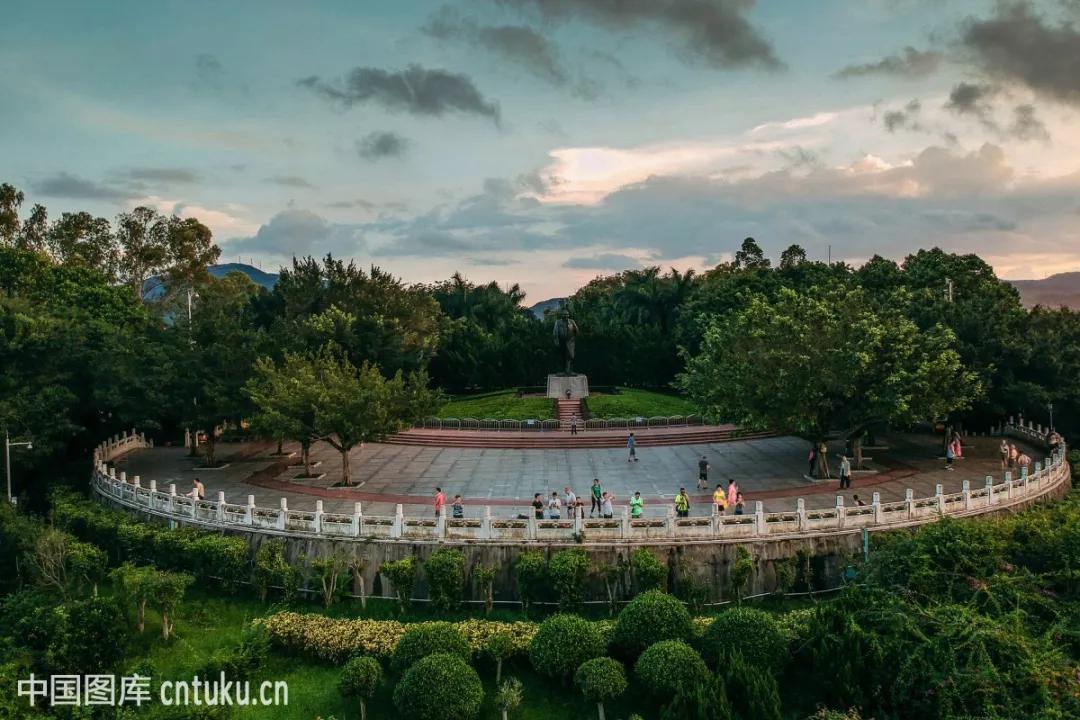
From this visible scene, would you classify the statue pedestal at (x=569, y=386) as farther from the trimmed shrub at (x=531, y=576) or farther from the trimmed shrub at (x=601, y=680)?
the trimmed shrub at (x=601, y=680)

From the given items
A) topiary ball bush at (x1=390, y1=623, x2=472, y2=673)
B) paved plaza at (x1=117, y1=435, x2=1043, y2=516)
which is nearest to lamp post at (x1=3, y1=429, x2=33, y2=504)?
paved plaza at (x1=117, y1=435, x2=1043, y2=516)

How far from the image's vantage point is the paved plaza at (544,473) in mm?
26234

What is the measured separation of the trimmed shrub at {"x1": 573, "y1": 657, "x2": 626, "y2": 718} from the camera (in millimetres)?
15539

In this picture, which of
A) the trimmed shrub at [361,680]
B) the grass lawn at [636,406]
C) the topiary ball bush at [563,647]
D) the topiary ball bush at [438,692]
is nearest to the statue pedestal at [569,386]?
the grass lawn at [636,406]

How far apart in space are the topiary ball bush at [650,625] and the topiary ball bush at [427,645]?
10.9ft

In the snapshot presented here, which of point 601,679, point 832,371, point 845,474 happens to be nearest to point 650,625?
point 601,679

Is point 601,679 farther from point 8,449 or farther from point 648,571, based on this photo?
point 8,449

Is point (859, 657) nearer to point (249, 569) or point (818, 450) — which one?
point (818, 450)

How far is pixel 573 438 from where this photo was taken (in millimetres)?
38344

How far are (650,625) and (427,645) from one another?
184 inches

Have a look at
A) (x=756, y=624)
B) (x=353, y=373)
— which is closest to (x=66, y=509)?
(x=353, y=373)

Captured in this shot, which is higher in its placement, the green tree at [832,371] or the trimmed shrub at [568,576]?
the green tree at [832,371]

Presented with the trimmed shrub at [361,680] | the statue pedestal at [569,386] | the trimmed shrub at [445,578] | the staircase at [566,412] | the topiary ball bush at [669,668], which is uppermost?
the statue pedestal at [569,386]

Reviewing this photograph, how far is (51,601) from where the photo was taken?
2052 centimetres
